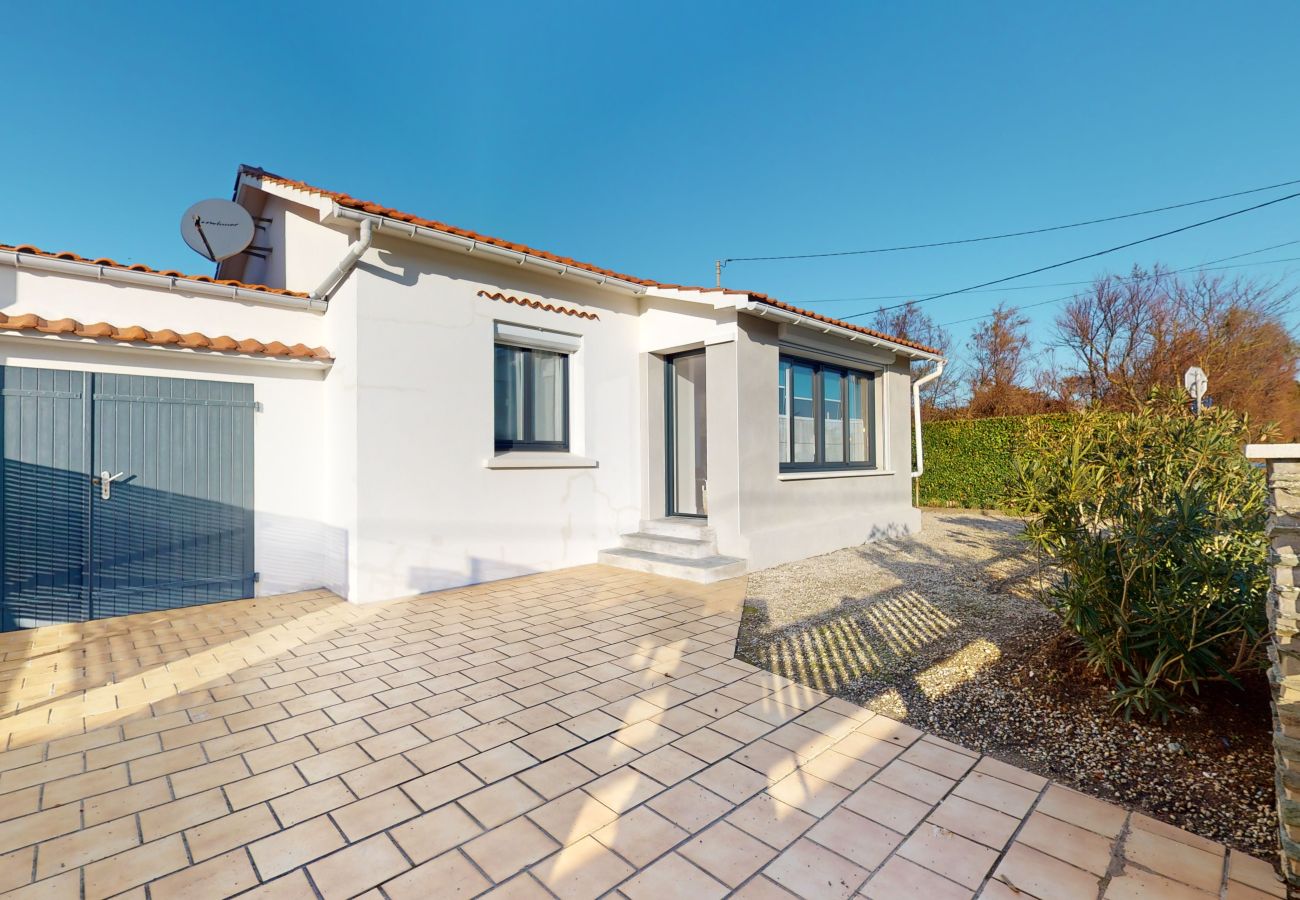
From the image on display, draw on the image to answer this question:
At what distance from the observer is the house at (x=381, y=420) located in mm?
5078

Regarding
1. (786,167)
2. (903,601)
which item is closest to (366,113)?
(786,167)

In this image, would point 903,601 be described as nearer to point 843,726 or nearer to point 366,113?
point 843,726

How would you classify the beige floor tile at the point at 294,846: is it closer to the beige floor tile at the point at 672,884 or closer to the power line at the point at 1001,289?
the beige floor tile at the point at 672,884

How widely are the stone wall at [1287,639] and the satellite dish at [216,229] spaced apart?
8918 mm

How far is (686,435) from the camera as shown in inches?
332

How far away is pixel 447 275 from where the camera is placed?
621cm

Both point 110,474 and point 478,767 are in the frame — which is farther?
point 110,474

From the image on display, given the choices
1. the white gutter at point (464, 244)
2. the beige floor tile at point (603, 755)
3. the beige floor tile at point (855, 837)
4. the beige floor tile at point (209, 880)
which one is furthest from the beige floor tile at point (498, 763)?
the white gutter at point (464, 244)

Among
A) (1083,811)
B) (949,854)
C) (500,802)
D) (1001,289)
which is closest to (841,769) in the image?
(949,854)

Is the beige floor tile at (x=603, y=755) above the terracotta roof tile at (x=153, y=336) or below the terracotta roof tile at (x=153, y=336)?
below

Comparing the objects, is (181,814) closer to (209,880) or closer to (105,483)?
(209,880)

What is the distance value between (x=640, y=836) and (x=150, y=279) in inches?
254

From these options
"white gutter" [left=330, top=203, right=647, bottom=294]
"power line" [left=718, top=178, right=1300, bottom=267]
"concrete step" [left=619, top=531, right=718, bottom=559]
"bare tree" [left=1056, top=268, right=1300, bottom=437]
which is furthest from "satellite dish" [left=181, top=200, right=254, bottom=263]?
"bare tree" [left=1056, top=268, right=1300, bottom=437]

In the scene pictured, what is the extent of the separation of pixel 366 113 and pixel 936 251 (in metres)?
15.6
